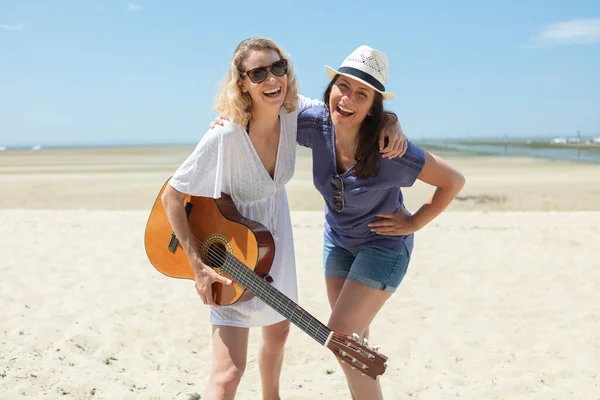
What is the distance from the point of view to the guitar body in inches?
113

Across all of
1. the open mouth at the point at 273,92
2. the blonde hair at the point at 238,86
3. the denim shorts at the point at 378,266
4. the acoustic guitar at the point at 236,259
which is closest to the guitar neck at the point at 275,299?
the acoustic guitar at the point at 236,259

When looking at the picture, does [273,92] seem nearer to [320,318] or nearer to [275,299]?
[275,299]

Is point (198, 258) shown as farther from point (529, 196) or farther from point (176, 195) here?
point (529, 196)

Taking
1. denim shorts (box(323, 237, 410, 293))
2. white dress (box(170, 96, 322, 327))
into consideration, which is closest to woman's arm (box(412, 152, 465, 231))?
denim shorts (box(323, 237, 410, 293))

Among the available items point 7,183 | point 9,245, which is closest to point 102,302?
point 9,245

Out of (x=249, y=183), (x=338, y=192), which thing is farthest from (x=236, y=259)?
(x=338, y=192)

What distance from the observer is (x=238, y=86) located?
9.59 ft

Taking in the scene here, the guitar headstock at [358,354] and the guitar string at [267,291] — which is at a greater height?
the guitar string at [267,291]

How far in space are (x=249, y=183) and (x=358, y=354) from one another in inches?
39.6

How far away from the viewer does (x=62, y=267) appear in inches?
287

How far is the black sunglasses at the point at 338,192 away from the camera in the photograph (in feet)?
9.98

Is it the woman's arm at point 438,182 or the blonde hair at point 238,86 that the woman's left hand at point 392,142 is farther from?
the blonde hair at point 238,86

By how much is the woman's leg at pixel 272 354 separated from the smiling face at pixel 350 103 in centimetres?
117

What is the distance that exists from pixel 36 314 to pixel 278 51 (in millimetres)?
3923
